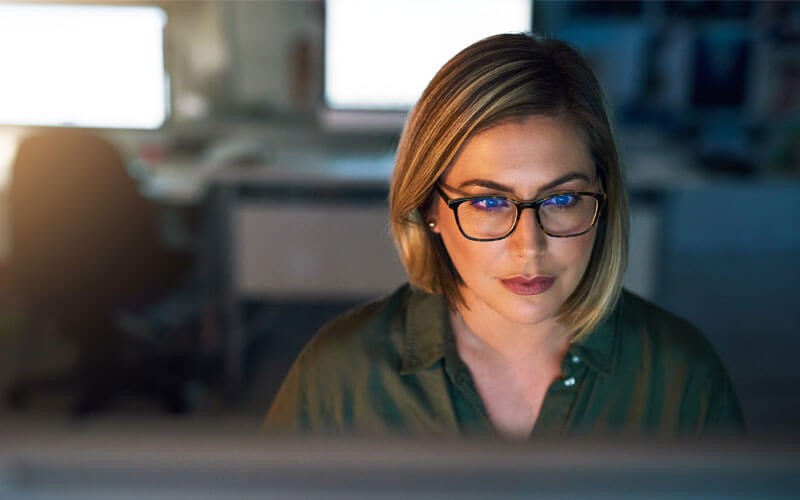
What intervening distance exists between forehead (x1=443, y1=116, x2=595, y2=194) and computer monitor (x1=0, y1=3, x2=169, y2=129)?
7.20ft

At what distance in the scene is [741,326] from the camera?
333cm

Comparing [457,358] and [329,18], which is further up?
[329,18]

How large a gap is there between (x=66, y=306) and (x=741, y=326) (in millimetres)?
2538

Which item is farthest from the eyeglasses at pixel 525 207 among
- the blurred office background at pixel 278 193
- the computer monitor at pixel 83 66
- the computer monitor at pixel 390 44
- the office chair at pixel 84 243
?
the computer monitor at pixel 83 66

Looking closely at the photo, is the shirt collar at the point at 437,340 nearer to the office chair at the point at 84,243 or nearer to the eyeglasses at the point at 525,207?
the eyeglasses at the point at 525,207

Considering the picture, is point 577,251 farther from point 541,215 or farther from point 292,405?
point 292,405

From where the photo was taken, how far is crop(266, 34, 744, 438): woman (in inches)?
33.6

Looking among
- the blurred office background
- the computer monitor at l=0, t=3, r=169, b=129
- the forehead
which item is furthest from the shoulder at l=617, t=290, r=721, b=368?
the computer monitor at l=0, t=3, r=169, b=129

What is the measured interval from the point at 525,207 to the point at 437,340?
21 centimetres

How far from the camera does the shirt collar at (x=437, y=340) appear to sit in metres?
0.95

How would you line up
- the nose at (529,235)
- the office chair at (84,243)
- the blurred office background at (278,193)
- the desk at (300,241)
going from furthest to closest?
the desk at (300,241), the blurred office background at (278,193), the office chair at (84,243), the nose at (529,235)

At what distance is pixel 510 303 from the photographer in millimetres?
871

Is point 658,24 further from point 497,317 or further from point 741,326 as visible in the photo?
point 497,317

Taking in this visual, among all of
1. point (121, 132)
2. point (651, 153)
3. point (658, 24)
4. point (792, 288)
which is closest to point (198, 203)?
point (121, 132)
